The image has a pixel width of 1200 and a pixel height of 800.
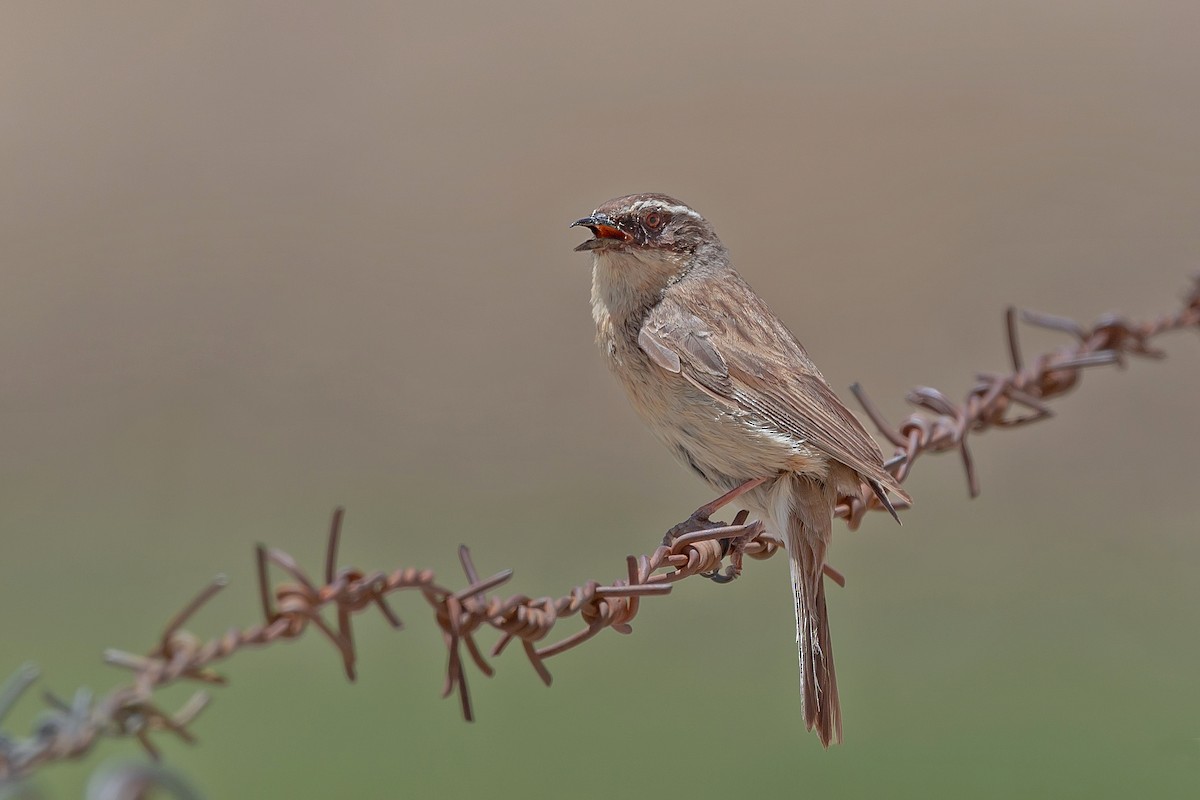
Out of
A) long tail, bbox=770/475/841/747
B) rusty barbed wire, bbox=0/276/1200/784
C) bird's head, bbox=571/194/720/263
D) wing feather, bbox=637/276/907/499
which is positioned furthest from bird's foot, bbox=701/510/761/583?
bird's head, bbox=571/194/720/263

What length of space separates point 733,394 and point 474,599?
1966 millimetres

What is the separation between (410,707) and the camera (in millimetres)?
8789

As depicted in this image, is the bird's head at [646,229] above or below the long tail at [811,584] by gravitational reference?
above

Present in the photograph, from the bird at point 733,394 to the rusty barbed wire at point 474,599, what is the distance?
10cm

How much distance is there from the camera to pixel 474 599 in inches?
101

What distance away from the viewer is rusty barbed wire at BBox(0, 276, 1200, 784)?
6.11 feet

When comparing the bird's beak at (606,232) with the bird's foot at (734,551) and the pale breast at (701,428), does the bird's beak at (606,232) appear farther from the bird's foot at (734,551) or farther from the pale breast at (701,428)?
the bird's foot at (734,551)

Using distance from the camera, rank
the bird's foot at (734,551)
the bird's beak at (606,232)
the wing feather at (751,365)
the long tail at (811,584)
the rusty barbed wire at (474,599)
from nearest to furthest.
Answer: the rusty barbed wire at (474,599)
the bird's foot at (734,551)
the long tail at (811,584)
the wing feather at (751,365)
the bird's beak at (606,232)

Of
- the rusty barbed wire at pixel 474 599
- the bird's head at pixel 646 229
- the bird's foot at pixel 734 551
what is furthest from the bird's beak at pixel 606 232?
the bird's foot at pixel 734 551

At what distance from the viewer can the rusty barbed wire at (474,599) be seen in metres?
1.86

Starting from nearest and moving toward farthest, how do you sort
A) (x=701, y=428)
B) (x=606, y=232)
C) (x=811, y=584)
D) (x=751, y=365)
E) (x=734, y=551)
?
(x=734, y=551), (x=811, y=584), (x=701, y=428), (x=751, y=365), (x=606, y=232)

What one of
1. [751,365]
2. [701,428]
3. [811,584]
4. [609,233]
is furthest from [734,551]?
[609,233]

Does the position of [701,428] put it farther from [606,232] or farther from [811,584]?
[606,232]

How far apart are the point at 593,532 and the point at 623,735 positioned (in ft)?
12.5
